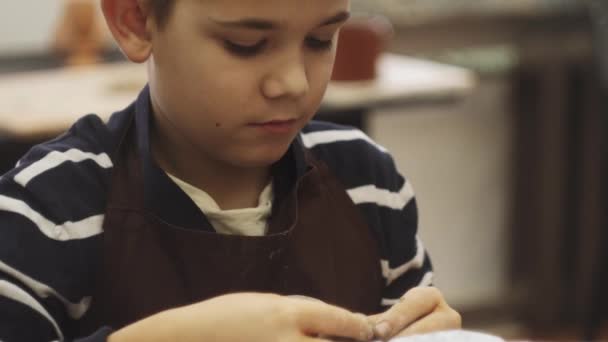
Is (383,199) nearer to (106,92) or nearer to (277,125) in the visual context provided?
(277,125)

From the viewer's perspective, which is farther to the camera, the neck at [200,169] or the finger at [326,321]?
the neck at [200,169]

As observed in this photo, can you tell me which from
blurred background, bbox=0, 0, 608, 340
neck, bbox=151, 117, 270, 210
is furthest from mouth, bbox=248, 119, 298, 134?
blurred background, bbox=0, 0, 608, 340

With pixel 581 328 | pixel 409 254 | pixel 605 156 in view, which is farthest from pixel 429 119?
pixel 409 254

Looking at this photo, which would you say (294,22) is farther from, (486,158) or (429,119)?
(486,158)

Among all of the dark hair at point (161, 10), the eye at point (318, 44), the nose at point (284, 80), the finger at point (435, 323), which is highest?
the dark hair at point (161, 10)

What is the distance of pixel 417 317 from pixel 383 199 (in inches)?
7.8

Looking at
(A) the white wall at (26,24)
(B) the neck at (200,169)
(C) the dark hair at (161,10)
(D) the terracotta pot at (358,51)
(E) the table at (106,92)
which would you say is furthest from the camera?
(A) the white wall at (26,24)

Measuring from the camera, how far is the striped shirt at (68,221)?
0.75m

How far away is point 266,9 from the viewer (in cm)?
73

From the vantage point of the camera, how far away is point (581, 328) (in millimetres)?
3061

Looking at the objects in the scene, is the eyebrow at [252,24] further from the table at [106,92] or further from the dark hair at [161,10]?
the table at [106,92]

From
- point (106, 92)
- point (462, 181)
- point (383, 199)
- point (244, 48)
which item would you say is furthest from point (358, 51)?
point (244, 48)

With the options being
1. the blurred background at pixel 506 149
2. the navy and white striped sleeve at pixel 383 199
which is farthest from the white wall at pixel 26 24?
the navy and white striped sleeve at pixel 383 199

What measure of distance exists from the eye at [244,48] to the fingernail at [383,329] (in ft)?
0.78
